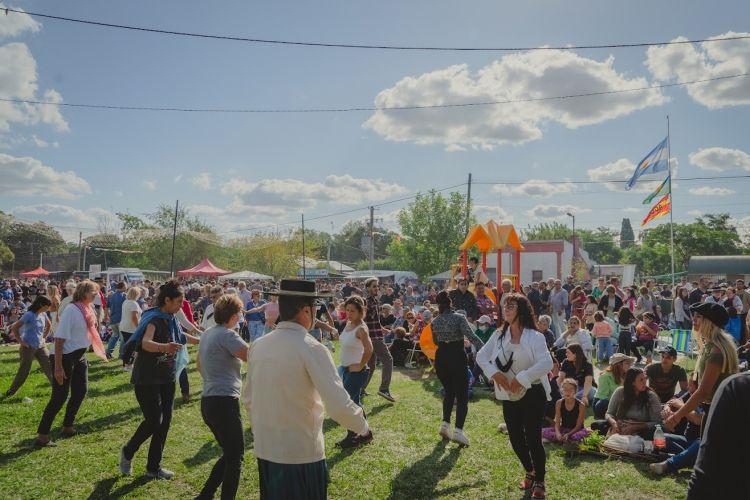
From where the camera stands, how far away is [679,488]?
4.89 m

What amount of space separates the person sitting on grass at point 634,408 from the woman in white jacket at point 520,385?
2031 millimetres

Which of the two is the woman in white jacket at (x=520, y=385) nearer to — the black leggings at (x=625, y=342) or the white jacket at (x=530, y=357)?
the white jacket at (x=530, y=357)

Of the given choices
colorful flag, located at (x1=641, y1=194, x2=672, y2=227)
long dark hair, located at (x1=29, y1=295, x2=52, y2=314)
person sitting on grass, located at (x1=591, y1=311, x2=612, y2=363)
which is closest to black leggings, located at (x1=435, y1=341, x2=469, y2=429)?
long dark hair, located at (x1=29, y1=295, x2=52, y2=314)

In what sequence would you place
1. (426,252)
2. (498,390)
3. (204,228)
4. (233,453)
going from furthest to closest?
(204,228) < (426,252) < (498,390) < (233,453)

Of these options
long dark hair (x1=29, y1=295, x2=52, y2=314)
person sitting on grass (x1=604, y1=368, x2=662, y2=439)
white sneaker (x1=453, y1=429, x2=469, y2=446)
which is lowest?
white sneaker (x1=453, y1=429, x2=469, y2=446)

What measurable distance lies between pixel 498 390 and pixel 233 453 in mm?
2364

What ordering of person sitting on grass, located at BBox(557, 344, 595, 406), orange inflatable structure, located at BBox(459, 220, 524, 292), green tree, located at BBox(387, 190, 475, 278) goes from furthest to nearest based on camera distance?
green tree, located at BBox(387, 190, 475, 278) → orange inflatable structure, located at BBox(459, 220, 524, 292) → person sitting on grass, located at BBox(557, 344, 595, 406)

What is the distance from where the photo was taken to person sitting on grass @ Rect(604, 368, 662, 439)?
6070mm

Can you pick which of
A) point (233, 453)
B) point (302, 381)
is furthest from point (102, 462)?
point (302, 381)

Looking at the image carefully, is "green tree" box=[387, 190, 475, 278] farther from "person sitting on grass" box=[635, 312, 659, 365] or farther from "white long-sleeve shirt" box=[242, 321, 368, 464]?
"white long-sleeve shirt" box=[242, 321, 368, 464]

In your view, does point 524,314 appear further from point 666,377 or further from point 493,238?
point 493,238

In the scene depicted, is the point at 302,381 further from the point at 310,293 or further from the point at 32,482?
the point at 32,482

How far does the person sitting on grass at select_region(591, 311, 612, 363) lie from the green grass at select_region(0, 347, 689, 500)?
215 inches

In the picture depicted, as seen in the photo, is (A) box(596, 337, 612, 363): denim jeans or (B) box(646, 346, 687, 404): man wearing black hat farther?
(A) box(596, 337, 612, 363): denim jeans
